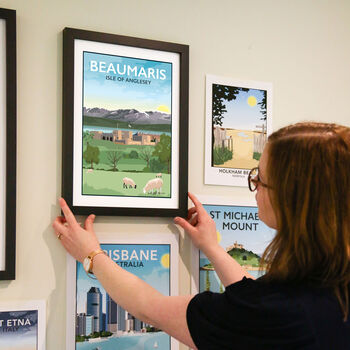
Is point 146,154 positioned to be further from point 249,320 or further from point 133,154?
point 249,320

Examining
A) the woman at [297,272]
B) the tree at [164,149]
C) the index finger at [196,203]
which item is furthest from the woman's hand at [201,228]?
the woman at [297,272]

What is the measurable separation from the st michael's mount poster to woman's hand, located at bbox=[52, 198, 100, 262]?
0.09 m

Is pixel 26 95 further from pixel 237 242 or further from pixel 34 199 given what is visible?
pixel 237 242

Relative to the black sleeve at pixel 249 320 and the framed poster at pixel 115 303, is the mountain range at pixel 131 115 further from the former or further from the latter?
the black sleeve at pixel 249 320

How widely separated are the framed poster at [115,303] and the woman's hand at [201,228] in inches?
2.1

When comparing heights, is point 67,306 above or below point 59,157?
below

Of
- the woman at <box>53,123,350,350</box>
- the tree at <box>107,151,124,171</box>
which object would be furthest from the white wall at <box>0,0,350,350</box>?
the woman at <box>53,123,350,350</box>

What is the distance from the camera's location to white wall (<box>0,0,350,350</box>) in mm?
1295

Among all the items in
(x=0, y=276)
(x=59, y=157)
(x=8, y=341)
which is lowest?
(x=8, y=341)

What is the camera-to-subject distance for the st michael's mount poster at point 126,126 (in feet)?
4.45

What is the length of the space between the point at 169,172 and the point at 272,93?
415 millimetres

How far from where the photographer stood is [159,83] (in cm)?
144

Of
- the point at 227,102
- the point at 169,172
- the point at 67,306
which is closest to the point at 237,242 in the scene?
the point at 169,172

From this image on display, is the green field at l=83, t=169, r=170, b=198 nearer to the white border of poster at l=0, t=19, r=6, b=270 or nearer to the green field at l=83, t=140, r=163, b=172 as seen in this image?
the green field at l=83, t=140, r=163, b=172
